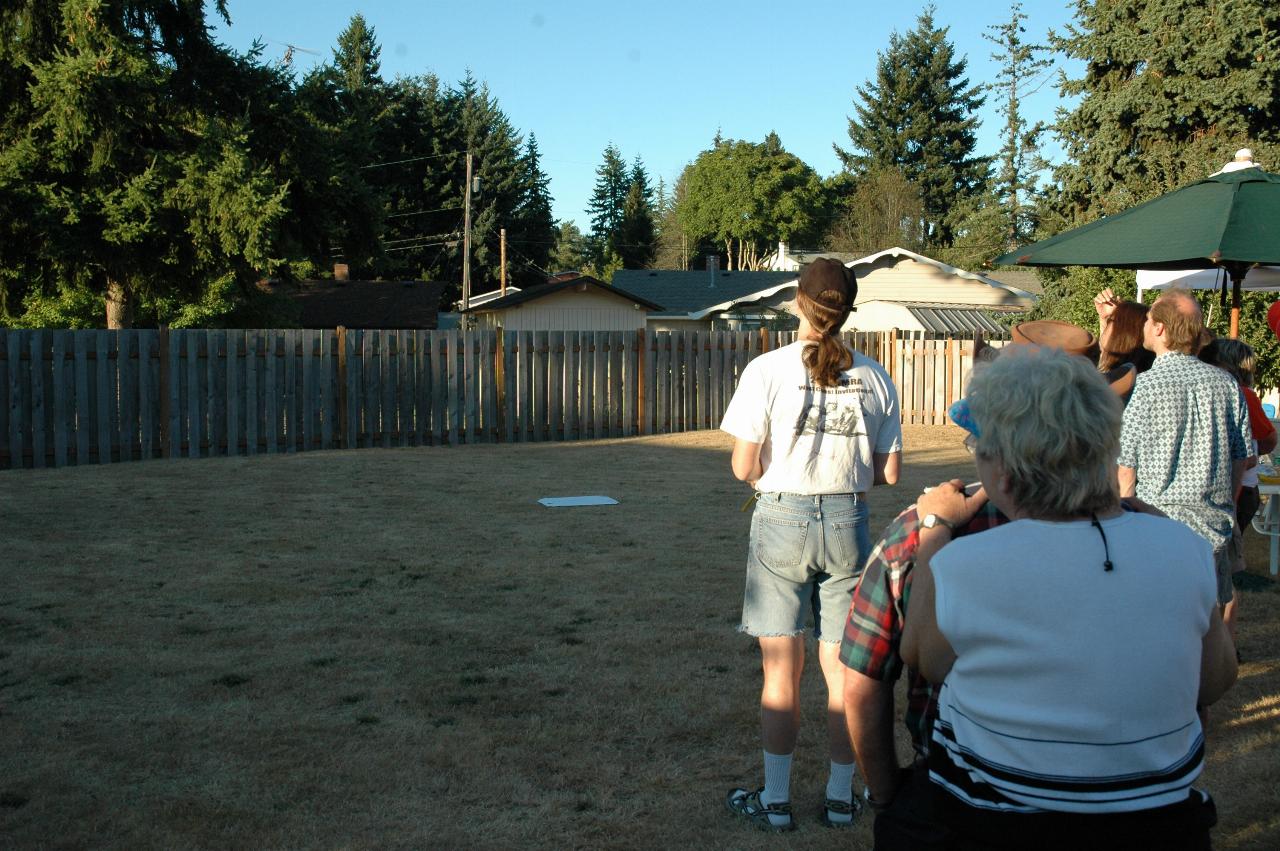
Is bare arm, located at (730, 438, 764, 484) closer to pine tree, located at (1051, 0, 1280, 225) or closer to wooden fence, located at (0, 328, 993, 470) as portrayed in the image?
wooden fence, located at (0, 328, 993, 470)

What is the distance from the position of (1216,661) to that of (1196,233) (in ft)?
18.0

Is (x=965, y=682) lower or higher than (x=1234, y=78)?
lower

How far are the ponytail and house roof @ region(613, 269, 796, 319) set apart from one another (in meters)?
40.1

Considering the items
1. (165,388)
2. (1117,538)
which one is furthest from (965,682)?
(165,388)

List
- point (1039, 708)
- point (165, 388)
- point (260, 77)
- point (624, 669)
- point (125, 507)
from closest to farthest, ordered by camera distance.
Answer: point (1039, 708), point (624, 669), point (125, 507), point (165, 388), point (260, 77)

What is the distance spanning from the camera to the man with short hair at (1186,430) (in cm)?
424

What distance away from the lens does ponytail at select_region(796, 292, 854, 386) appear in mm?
3475

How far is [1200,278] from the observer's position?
935cm

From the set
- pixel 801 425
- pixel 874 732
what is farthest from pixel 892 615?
pixel 801 425

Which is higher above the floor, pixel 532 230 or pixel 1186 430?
pixel 532 230

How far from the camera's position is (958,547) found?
1910 mm

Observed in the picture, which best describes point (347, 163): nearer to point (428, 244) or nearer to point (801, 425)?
point (801, 425)

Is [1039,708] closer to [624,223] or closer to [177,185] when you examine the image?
[177,185]

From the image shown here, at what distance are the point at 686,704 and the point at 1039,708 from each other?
3.09 m
